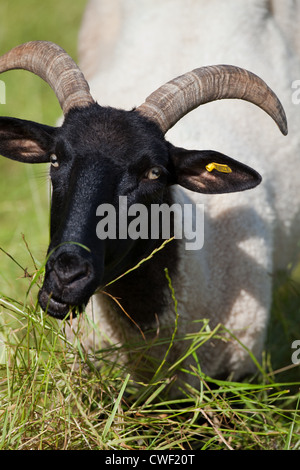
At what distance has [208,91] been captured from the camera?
4000 millimetres

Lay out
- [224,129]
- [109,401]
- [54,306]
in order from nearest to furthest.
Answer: [54,306] → [109,401] → [224,129]

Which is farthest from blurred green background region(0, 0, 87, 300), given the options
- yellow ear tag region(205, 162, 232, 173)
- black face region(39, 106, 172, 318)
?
yellow ear tag region(205, 162, 232, 173)

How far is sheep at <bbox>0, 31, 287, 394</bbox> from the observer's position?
3387 mm

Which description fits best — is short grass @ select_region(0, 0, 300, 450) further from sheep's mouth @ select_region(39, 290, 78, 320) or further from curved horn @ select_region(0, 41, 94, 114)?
curved horn @ select_region(0, 41, 94, 114)

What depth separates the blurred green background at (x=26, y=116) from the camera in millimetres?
6199

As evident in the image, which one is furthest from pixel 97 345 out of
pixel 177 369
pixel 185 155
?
pixel 185 155

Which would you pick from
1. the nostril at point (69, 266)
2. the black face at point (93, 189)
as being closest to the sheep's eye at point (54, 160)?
the black face at point (93, 189)

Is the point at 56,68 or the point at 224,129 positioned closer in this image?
the point at 56,68

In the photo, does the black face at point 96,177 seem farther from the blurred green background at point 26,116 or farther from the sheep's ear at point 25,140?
the blurred green background at point 26,116

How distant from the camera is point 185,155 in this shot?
395cm

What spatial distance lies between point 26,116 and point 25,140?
4852mm

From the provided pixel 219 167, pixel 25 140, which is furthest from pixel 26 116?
pixel 219 167

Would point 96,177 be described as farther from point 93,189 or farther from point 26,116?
point 26,116
